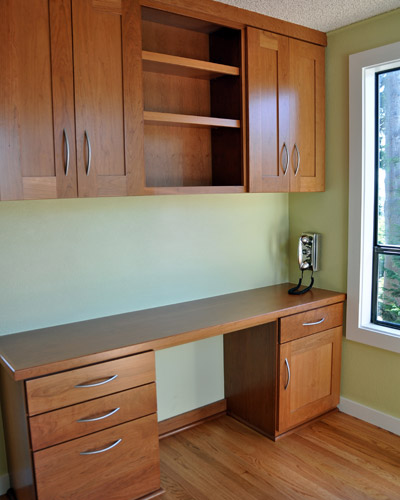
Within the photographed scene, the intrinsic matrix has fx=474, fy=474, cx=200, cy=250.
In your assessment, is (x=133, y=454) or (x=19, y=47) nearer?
(x=19, y=47)

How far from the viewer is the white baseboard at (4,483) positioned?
231cm

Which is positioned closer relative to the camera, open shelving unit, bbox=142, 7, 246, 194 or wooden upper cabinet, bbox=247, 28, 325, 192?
open shelving unit, bbox=142, 7, 246, 194

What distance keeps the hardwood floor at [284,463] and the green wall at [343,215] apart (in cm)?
22

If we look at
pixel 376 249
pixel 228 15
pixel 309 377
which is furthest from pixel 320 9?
pixel 309 377

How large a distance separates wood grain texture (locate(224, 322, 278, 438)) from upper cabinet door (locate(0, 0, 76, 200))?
1394 mm

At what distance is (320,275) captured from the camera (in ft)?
10.5

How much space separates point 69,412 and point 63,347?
0.28 meters

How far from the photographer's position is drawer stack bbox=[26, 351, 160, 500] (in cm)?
186

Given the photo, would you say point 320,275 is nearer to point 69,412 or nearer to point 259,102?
point 259,102

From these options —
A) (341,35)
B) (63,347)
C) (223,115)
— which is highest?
(341,35)

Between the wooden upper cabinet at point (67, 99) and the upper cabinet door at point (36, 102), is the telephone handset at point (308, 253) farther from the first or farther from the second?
the upper cabinet door at point (36, 102)

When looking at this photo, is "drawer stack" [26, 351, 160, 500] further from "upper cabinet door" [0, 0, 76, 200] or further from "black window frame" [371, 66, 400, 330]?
"black window frame" [371, 66, 400, 330]

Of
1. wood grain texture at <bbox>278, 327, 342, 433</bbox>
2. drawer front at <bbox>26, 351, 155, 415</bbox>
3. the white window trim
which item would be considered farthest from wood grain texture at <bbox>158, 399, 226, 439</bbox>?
the white window trim

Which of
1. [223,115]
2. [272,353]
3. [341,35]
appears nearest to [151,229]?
[223,115]
